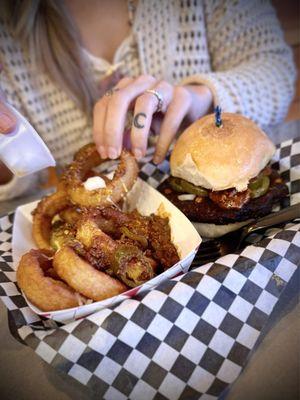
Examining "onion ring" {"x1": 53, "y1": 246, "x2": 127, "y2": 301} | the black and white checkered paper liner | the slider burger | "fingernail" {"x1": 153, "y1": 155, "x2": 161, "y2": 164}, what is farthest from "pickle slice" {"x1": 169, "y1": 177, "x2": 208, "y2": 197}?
"onion ring" {"x1": 53, "y1": 246, "x2": 127, "y2": 301}

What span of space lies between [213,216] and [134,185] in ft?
1.24

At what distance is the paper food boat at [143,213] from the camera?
2.93ft

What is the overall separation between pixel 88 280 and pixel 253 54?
178 centimetres

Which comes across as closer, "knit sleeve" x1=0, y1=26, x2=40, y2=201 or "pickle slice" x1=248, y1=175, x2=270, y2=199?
"pickle slice" x1=248, y1=175, x2=270, y2=199

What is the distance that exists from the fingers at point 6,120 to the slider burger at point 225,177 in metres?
0.61

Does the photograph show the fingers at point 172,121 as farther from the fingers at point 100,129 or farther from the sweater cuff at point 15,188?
the sweater cuff at point 15,188

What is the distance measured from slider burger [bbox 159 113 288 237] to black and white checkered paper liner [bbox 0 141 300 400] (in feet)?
1.00

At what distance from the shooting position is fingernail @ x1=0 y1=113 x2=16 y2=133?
0.99 m

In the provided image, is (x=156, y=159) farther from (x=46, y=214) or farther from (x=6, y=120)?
(x=6, y=120)

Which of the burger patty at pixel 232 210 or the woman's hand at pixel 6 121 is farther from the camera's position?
the burger patty at pixel 232 210

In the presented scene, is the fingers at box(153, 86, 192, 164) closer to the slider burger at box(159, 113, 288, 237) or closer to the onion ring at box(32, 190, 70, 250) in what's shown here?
the slider burger at box(159, 113, 288, 237)

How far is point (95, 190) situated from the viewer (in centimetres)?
124

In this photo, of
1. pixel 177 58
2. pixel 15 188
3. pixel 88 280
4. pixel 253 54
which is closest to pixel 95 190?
pixel 88 280

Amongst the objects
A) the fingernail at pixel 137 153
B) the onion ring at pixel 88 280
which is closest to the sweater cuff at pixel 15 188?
the fingernail at pixel 137 153
